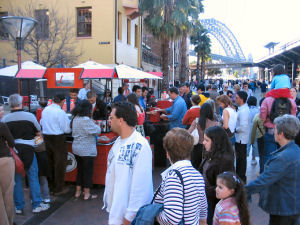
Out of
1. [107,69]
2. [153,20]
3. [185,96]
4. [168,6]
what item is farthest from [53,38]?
[107,69]

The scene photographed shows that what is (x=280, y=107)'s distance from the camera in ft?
16.3

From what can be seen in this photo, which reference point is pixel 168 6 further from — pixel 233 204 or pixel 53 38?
pixel 233 204

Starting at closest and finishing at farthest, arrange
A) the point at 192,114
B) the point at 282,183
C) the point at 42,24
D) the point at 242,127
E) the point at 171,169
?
the point at 171,169, the point at 282,183, the point at 192,114, the point at 242,127, the point at 42,24

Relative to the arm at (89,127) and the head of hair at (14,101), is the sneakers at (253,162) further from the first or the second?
the head of hair at (14,101)

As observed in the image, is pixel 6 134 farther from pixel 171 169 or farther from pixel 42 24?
pixel 42 24

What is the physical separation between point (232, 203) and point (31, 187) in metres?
3.42

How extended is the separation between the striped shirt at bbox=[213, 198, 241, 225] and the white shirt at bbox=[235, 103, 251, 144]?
130 inches

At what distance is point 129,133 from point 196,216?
0.85 m

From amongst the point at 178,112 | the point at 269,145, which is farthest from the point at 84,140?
the point at 269,145

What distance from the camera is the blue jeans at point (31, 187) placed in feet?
14.5

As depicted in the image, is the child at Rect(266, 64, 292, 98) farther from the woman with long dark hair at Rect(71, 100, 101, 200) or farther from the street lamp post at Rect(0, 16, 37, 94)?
the street lamp post at Rect(0, 16, 37, 94)

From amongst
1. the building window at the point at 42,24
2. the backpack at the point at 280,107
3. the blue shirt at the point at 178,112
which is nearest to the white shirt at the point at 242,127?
the backpack at the point at 280,107

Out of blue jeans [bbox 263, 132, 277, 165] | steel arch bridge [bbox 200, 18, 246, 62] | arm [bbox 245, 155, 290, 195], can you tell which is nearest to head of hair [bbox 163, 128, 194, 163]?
arm [bbox 245, 155, 290, 195]

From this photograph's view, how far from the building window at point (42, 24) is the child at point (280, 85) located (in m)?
13.2
